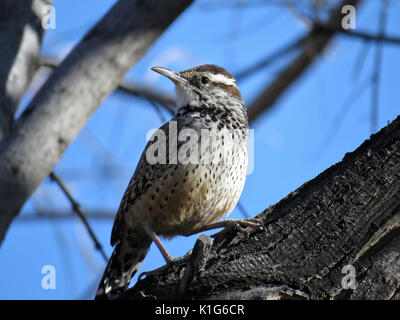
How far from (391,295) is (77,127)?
1.61 metres

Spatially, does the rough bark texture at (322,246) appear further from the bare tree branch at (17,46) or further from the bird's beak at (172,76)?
the bird's beak at (172,76)

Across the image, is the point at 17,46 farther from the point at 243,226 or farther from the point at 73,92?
the point at 243,226

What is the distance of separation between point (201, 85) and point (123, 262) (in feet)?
4.42

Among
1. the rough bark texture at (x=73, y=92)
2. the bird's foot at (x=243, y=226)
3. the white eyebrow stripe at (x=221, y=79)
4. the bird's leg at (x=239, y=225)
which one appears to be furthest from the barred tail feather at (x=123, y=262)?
the white eyebrow stripe at (x=221, y=79)

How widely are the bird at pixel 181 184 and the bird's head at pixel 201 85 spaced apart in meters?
0.04

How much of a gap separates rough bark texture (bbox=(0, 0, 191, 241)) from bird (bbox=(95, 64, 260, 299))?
2.36 ft

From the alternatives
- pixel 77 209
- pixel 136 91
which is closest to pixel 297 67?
pixel 136 91

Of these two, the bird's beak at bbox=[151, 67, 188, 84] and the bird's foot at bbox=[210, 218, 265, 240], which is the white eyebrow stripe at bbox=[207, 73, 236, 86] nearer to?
the bird's beak at bbox=[151, 67, 188, 84]

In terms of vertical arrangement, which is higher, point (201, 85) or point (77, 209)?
point (201, 85)

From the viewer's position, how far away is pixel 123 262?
3.77m

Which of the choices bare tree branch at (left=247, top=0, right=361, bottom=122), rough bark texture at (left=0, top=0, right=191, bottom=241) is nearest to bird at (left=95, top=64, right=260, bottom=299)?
rough bark texture at (left=0, top=0, right=191, bottom=241)

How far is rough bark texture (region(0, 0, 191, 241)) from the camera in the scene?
8.58 feet

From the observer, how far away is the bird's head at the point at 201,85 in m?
4.06
